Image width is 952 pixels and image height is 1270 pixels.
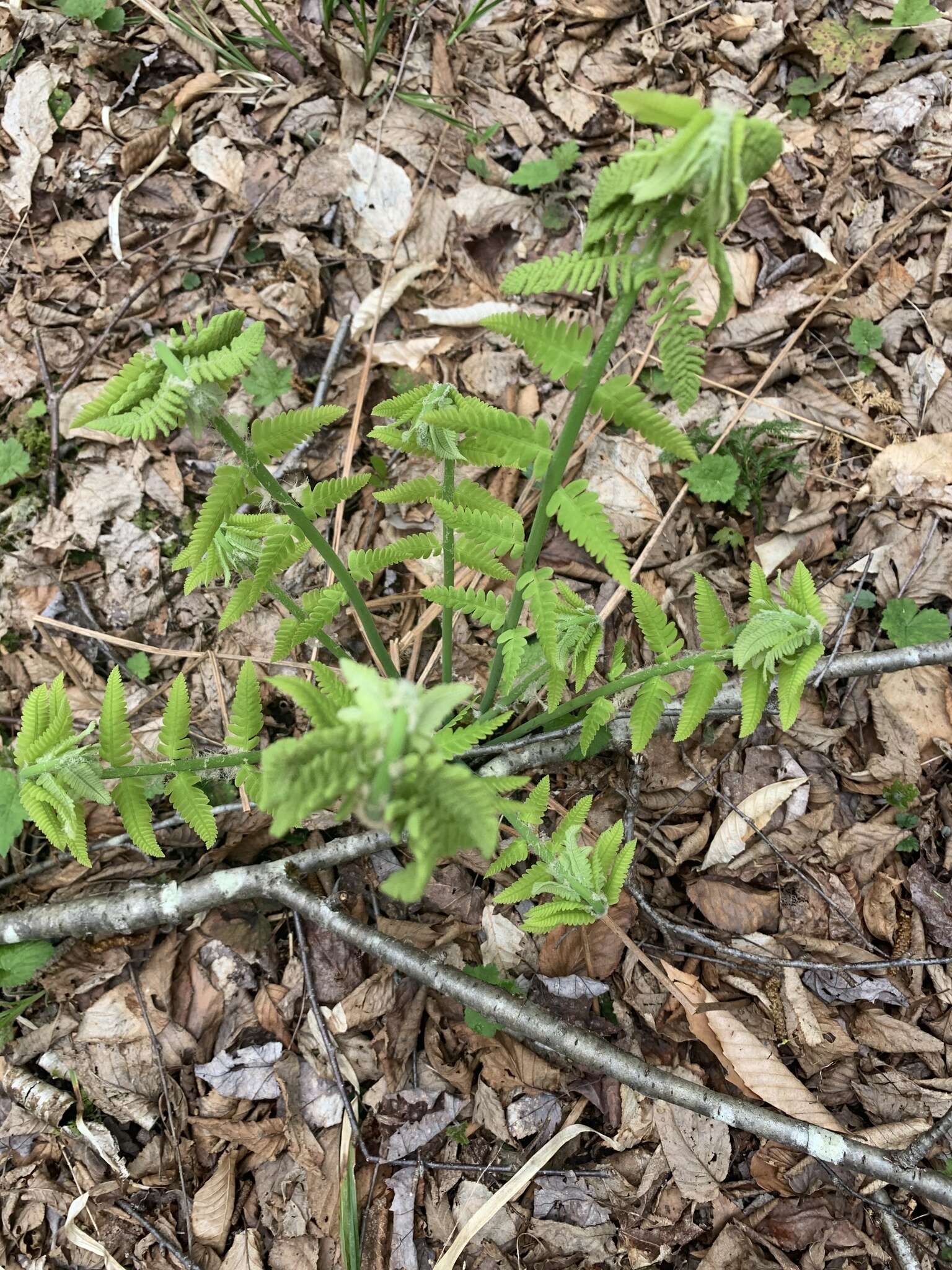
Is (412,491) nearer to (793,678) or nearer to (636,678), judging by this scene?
(636,678)

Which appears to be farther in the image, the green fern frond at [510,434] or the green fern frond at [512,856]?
the green fern frond at [512,856]

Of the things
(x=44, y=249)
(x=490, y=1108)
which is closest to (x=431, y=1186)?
(x=490, y=1108)

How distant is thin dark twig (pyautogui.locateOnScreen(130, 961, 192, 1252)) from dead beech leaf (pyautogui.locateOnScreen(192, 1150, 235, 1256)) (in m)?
0.02

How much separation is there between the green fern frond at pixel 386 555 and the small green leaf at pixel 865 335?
7.71 feet

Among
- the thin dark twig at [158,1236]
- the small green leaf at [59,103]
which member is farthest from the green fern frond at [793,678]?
the small green leaf at [59,103]

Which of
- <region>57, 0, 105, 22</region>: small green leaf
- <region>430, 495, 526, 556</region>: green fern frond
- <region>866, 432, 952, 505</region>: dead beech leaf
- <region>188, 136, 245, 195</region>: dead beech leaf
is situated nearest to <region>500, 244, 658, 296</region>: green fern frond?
<region>430, 495, 526, 556</region>: green fern frond

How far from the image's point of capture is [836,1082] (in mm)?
2811

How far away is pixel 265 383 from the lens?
11.7ft

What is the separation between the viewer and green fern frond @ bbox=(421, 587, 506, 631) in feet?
7.77

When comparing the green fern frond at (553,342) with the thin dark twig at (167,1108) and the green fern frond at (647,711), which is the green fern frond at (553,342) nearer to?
the green fern frond at (647,711)

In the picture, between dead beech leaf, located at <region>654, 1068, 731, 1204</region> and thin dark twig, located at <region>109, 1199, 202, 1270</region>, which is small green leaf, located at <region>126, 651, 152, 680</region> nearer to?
thin dark twig, located at <region>109, 1199, 202, 1270</region>

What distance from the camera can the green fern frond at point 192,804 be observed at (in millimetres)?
2500

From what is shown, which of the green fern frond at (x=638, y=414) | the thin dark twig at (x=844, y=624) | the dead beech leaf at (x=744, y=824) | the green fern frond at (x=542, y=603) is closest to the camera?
the green fern frond at (x=638, y=414)

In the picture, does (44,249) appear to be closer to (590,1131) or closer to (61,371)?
(61,371)
